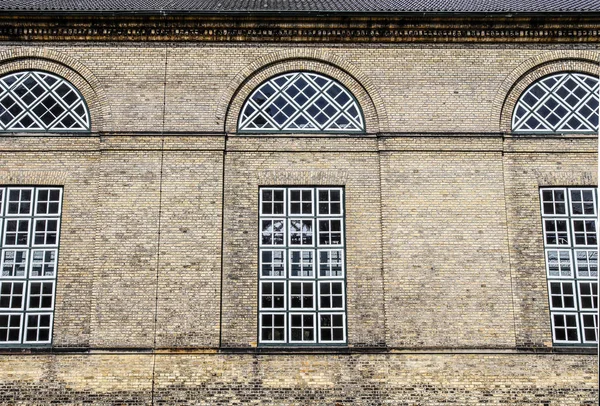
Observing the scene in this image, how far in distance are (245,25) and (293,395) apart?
8.38m

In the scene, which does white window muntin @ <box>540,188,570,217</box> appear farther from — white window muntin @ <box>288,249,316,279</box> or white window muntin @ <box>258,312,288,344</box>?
white window muntin @ <box>258,312,288,344</box>

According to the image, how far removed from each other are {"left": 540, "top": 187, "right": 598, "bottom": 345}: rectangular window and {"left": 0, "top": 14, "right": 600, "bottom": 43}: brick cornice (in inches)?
153

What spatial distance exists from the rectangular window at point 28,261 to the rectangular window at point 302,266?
14.8 feet

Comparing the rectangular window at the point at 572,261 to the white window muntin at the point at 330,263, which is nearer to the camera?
the rectangular window at the point at 572,261

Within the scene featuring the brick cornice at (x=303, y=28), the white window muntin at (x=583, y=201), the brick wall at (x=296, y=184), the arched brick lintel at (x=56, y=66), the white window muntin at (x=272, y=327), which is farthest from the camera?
the brick cornice at (x=303, y=28)

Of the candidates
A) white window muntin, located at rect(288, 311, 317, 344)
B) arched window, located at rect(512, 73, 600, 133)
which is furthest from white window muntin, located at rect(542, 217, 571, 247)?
white window muntin, located at rect(288, 311, 317, 344)

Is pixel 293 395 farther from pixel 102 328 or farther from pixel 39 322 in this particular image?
pixel 39 322

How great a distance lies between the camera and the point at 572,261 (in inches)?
530

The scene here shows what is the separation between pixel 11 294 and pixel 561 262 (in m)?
11.8

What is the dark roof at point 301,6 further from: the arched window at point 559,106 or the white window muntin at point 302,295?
the white window muntin at point 302,295

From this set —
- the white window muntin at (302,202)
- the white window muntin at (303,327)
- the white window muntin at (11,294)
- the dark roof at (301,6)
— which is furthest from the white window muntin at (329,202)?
the white window muntin at (11,294)

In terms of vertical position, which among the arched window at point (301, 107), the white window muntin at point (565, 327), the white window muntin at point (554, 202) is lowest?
the white window muntin at point (565, 327)

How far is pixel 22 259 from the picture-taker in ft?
43.7

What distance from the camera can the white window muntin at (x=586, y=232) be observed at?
1354 centimetres
